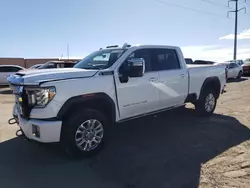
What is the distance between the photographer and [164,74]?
6.23 meters

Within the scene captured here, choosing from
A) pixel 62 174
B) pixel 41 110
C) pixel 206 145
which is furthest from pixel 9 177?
pixel 206 145

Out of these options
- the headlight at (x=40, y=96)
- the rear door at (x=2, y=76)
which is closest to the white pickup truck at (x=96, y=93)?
the headlight at (x=40, y=96)

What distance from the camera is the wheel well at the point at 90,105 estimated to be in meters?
4.50

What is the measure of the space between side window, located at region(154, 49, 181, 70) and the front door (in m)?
0.29

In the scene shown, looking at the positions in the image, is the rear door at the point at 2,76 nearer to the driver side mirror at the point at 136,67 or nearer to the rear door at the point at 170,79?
the rear door at the point at 170,79

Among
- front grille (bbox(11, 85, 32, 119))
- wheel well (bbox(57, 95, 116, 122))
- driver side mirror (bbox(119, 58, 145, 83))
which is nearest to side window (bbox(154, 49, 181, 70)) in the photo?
driver side mirror (bbox(119, 58, 145, 83))

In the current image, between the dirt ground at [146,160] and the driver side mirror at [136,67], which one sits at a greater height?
the driver side mirror at [136,67]

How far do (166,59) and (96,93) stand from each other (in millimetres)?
2398

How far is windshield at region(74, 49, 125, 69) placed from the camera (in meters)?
5.52

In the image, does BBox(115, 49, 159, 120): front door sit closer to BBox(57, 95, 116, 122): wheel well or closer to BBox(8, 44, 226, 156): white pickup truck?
BBox(8, 44, 226, 156): white pickup truck

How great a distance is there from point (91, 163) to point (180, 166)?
1487 mm

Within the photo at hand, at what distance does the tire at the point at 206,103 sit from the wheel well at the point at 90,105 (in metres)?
3.33

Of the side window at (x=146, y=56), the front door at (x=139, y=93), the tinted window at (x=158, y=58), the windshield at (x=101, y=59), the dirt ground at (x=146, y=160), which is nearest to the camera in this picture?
the dirt ground at (x=146, y=160)

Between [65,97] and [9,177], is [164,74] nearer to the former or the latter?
[65,97]
